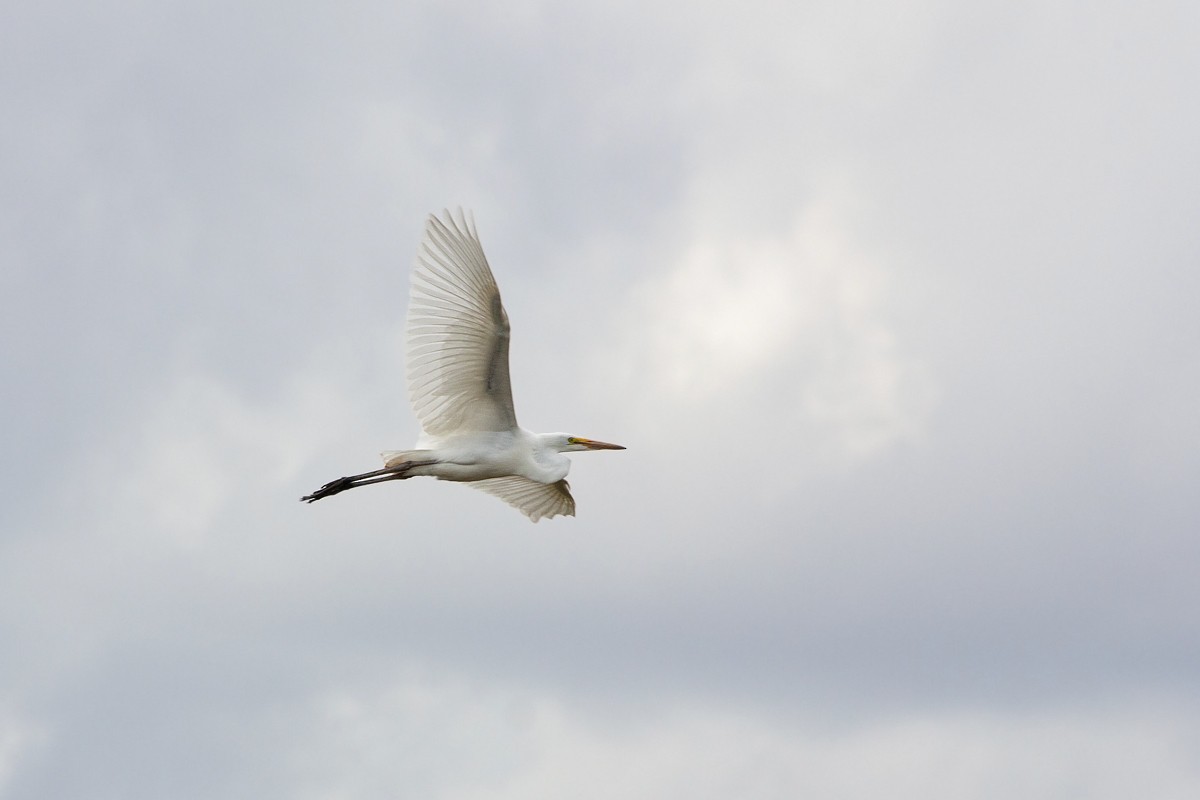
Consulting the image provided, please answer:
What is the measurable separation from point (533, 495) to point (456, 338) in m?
5.29

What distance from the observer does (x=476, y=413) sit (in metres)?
27.5

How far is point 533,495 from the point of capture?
3062 cm

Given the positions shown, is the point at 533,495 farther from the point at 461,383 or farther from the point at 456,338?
the point at 456,338

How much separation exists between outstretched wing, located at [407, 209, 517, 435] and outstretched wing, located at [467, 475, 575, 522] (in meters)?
2.72

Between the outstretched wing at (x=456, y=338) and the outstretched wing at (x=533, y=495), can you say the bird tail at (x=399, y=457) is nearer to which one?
the outstretched wing at (x=456, y=338)

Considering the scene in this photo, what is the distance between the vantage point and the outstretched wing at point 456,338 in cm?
2514

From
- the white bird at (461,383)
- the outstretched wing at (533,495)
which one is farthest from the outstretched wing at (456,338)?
the outstretched wing at (533,495)

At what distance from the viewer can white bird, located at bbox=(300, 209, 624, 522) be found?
995 inches

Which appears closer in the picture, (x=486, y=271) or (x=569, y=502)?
(x=486, y=271)

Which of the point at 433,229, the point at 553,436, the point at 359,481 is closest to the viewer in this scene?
the point at 433,229

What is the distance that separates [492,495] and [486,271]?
6534mm

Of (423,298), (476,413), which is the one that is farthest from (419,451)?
(423,298)

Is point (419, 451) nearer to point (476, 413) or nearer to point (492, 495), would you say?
point (476, 413)

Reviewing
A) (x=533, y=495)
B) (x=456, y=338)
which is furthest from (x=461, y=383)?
(x=533, y=495)
